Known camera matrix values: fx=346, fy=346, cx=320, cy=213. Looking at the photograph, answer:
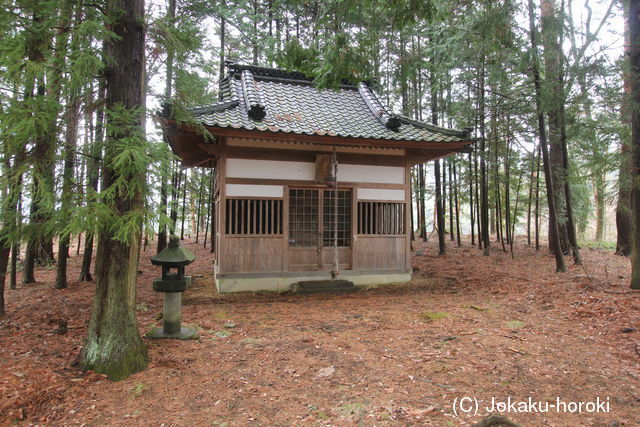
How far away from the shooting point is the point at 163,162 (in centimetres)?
326

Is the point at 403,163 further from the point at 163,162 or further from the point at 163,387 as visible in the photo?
the point at 163,387

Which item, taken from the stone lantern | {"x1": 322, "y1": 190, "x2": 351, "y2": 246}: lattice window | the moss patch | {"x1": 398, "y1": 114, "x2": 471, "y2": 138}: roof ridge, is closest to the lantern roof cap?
the stone lantern

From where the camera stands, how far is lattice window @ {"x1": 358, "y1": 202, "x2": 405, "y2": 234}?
8.10 metres

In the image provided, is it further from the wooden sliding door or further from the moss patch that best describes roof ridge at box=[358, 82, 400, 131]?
→ the moss patch

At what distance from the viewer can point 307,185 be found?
768 centimetres

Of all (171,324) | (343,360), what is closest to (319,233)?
(171,324)

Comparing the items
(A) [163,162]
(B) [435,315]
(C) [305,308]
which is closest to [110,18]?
(A) [163,162]

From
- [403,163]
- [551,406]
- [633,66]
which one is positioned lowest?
[551,406]

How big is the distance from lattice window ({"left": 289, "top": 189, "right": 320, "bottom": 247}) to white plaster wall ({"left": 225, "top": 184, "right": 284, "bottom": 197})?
1.30 feet

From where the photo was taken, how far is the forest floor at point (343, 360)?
9.23 feet

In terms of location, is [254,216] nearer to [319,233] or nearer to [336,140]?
[319,233]

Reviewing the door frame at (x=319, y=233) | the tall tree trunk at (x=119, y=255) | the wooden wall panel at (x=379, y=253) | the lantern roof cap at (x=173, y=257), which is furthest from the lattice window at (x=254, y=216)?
the tall tree trunk at (x=119, y=255)

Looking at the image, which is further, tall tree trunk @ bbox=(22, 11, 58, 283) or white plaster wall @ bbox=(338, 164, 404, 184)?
white plaster wall @ bbox=(338, 164, 404, 184)

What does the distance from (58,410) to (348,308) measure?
439cm
